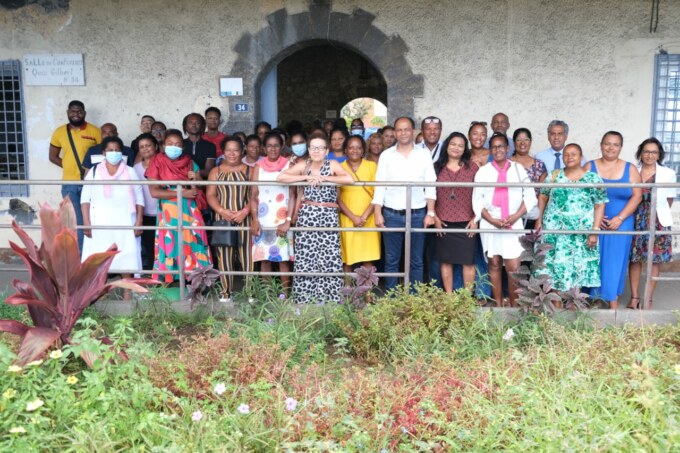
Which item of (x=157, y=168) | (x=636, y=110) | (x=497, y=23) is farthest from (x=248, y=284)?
(x=636, y=110)

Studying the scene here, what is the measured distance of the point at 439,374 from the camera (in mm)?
3506

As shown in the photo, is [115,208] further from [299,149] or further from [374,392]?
[374,392]

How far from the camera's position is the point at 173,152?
5.43 metres

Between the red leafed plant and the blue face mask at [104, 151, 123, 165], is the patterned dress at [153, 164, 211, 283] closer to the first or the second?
the blue face mask at [104, 151, 123, 165]

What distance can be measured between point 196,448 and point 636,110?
6149 mm

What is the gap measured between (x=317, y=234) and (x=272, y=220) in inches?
15.3

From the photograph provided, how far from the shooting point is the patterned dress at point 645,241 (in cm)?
517

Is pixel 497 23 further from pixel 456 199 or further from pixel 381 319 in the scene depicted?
pixel 381 319

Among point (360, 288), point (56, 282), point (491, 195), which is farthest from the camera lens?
point (491, 195)

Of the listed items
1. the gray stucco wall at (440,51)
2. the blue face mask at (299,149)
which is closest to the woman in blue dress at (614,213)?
the gray stucco wall at (440,51)

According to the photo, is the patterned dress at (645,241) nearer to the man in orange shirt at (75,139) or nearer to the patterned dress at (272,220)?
the patterned dress at (272,220)

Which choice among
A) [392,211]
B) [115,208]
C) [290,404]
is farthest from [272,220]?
[290,404]

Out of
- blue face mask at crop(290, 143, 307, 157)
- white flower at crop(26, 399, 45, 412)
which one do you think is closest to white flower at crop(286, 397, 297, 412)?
white flower at crop(26, 399, 45, 412)

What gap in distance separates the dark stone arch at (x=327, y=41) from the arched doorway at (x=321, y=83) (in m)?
8.63
